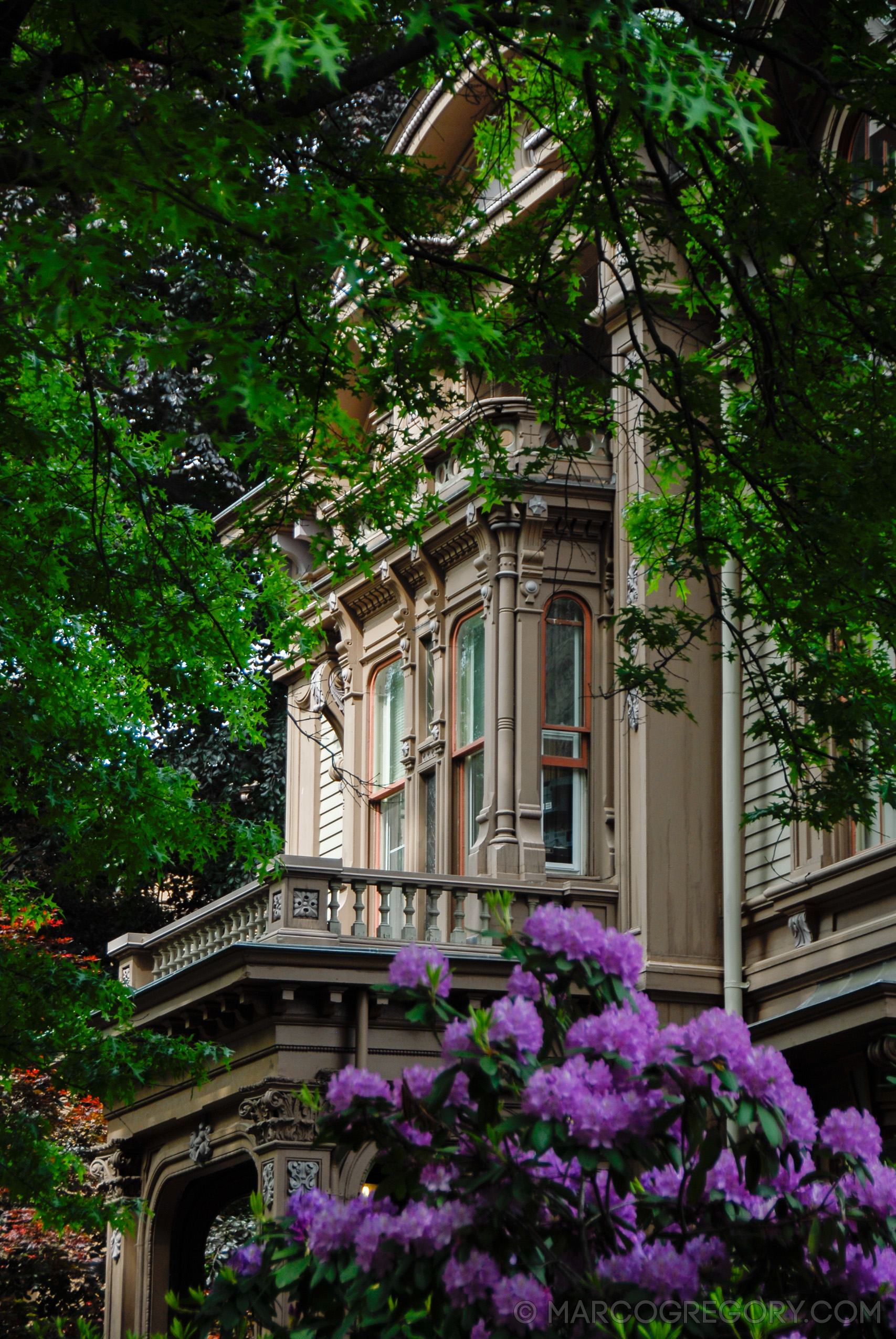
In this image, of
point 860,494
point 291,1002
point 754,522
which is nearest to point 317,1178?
point 291,1002

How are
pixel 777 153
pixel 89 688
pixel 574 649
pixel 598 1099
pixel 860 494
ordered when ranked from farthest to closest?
pixel 574 649, pixel 89 688, pixel 777 153, pixel 860 494, pixel 598 1099

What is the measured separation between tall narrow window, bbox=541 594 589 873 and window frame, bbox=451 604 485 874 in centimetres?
82

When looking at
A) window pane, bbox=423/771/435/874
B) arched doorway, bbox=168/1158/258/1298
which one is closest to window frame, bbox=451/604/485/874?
window pane, bbox=423/771/435/874

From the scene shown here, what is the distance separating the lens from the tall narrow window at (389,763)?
71.6 feet

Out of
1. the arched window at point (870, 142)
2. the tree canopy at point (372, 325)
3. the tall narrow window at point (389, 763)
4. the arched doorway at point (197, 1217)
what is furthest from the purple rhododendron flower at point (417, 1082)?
the tall narrow window at point (389, 763)

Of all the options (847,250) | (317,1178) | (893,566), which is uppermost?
(847,250)

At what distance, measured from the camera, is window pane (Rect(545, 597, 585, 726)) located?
63.6 ft

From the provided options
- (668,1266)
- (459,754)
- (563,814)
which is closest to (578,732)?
(563,814)

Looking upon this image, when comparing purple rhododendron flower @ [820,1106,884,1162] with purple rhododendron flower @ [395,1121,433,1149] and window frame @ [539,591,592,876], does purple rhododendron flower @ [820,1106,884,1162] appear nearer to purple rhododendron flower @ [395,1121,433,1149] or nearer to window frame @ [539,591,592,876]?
purple rhododendron flower @ [395,1121,433,1149]

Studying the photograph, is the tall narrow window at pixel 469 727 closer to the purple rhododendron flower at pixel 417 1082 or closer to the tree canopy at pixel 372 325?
the tree canopy at pixel 372 325

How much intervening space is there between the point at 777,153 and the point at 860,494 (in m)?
2.25

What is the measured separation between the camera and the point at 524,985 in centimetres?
499

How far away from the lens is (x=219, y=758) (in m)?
32.7

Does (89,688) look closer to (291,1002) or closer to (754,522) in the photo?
(291,1002)
